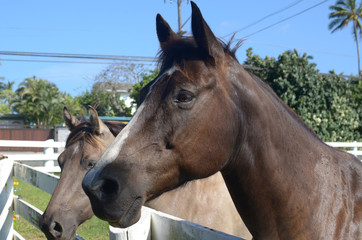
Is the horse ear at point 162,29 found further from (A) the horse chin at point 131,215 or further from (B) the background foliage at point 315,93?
(B) the background foliage at point 315,93

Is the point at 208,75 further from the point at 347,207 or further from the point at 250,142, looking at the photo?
the point at 347,207

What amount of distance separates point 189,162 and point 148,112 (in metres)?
0.33

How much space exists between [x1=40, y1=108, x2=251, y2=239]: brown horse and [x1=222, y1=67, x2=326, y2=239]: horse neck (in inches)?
61.1

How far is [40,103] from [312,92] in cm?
3532

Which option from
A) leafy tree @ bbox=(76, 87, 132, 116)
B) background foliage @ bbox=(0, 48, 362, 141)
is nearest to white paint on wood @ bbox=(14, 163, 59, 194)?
background foliage @ bbox=(0, 48, 362, 141)

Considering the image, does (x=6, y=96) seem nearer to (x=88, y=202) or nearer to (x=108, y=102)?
(x=108, y=102)

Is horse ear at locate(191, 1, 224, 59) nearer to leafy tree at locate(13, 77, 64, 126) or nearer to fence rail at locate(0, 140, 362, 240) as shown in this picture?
fence rail at locate(0, 140, 362, 240)

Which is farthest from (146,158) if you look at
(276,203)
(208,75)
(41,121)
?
(41,121)

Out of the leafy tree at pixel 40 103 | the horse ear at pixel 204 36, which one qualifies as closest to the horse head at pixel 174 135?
the horse ear at pixel 204 36

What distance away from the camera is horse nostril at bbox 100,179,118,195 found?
5.25 feet

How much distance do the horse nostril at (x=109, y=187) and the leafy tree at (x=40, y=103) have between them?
4243cm

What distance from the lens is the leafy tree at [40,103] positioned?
138ft

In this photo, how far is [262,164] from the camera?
197 centimetres

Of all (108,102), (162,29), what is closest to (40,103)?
(108,102)
